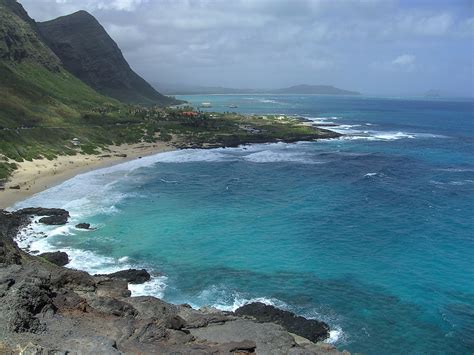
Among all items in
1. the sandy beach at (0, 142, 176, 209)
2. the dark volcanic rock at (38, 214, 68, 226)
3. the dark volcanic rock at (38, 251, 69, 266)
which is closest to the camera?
the dark volcanic rock at (38, 251, 69, 266)

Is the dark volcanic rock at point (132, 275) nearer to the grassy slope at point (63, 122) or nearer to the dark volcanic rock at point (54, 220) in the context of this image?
the dark volcanic rock at point (54, 220)

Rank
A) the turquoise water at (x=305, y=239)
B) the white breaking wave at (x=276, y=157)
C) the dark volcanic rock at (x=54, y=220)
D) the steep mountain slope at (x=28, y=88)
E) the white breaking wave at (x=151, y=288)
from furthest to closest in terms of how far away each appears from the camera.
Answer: the steep mountain slope at (x=28, y=88), the white breaking wave at (x=276, y=157), the dark volcanic rock at (x=54, y=220), the white breaking wave at (x=151, y=288), the turquoise water at (x=305, y=239)

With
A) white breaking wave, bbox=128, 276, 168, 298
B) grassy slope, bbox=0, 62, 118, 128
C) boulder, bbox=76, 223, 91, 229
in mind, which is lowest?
white breaking wave, bbox=128, 276, 168, 298

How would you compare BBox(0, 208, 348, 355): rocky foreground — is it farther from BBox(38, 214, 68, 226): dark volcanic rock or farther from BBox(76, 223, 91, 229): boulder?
BBox(38, 214, 68, 226): dark volcanic rock

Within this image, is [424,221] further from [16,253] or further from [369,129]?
[369,129]

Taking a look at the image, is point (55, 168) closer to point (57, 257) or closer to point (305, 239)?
point (57, 257)

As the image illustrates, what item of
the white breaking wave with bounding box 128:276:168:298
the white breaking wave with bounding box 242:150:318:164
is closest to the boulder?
the white breaking wave with bounding box 128:276:168:298

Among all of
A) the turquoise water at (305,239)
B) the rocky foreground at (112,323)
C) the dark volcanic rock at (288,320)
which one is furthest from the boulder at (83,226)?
the dark volcanic rock at (288,320)

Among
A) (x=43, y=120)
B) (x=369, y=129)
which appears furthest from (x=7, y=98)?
(x=369, y=129)
